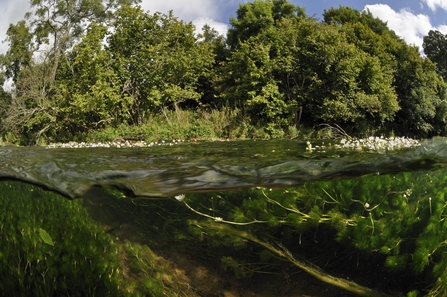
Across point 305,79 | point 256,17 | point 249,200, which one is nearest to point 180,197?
point 249,200

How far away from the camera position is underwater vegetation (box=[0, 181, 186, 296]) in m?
2.50

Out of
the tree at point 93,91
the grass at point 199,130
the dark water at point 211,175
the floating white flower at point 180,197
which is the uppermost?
the tree at point 93,91

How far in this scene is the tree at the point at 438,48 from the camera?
3759 cm

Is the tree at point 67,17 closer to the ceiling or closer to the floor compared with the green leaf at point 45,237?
closer to the ceiling

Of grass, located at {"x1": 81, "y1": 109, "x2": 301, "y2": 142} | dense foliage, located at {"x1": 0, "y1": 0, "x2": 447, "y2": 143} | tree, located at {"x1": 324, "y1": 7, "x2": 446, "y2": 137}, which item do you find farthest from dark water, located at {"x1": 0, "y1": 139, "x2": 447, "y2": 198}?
tree, located at {"x1": 324, "y1": 7, "x2": 446, "y2": 137}

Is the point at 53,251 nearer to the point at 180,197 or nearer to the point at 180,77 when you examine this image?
the point at 180,197

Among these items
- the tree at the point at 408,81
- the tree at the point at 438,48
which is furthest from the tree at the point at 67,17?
the tree at the point at 438,48

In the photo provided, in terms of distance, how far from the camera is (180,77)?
2455 cm

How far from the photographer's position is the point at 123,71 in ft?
74.8

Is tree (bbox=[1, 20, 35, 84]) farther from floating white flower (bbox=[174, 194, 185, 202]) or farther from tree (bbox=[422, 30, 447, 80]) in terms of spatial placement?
tree (bbox=[422, 30, 447, 80])

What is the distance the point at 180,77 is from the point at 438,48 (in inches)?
1127

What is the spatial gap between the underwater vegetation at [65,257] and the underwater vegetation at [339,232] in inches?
16.6

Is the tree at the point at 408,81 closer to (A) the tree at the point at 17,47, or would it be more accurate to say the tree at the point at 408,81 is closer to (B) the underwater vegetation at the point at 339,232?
(A) the tree at the point at 17,47

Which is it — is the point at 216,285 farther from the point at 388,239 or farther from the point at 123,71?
the point at 123,71
